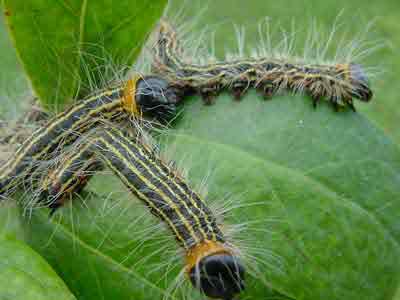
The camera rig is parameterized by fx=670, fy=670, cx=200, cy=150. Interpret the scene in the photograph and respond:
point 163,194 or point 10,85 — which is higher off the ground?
point 163,194

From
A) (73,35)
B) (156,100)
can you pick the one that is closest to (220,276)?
(156,100)

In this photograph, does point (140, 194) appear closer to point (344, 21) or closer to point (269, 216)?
point (269, 216)

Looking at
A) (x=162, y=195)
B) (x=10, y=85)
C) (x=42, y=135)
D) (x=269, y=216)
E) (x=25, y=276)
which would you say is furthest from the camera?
(x=10, y=85)

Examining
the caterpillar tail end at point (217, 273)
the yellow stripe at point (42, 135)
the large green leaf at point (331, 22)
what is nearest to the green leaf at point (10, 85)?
the yellow stripe at point (42, 135)

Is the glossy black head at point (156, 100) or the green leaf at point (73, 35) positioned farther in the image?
the glossy black head at point (156, 100)

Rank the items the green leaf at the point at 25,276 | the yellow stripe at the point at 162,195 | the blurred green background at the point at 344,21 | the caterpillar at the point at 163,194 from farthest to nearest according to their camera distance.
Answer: the blurred green background at the point at 344,21, the yellow stripe at the point at 162,195, the caterpillar at the point at 163,194, the green leaf at the point at 25,276

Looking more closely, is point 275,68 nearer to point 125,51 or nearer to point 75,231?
point 125,51

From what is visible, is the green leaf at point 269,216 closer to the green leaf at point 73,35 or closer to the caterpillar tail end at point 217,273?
the caterpillar tail end at point 217,273
